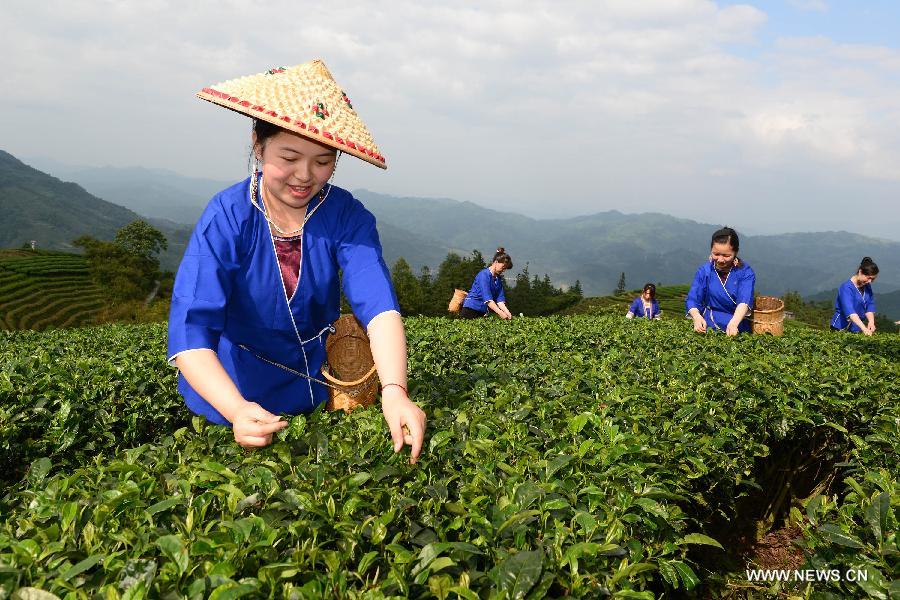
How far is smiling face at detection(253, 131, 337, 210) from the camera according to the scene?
238 cm

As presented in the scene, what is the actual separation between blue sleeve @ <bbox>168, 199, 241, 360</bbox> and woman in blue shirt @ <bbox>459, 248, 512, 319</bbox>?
26.7 ft

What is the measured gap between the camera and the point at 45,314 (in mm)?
53906

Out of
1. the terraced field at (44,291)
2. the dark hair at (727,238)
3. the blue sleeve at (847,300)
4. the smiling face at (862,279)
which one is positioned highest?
the dark hair at (727,238)

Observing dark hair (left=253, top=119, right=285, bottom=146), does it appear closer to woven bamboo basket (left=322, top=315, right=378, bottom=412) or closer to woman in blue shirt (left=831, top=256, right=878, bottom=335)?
woven bamboo basket (left=322, top=315, right=378, bottom=412)

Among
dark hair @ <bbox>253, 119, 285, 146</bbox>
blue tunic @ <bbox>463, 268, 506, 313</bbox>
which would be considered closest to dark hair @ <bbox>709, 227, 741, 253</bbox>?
blue tunic @ <bbox>463, 268, 506, 313</bbox>

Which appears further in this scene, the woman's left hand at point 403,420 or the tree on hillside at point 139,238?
the tree on hillside at point 139,238

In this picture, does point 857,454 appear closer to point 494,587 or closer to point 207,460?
point 494,587

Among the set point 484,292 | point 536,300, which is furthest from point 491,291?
point 536,300

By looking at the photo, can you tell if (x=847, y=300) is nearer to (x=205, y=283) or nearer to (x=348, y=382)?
(x=348, y=382)

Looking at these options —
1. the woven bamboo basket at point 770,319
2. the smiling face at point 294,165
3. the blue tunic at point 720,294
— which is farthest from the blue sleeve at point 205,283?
the woven bamboo basket at point 770,319

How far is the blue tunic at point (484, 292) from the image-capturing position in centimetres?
1096

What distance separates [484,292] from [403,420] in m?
8.91

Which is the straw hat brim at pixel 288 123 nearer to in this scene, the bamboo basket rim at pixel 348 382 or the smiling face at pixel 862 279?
the bamboo basket rim at pixel 348 382

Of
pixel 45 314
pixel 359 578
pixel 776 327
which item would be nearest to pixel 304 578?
pixel 359 578
